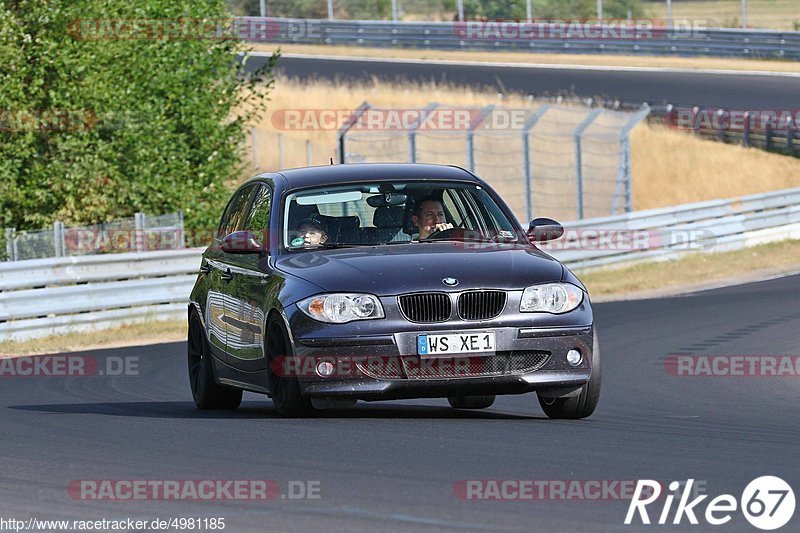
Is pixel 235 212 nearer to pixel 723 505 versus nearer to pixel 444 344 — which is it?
pixel 444 344

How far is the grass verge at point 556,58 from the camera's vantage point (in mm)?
50156

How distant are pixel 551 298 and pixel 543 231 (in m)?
1.12

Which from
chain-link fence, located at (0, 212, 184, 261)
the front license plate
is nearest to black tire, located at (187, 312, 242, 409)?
the front license plate

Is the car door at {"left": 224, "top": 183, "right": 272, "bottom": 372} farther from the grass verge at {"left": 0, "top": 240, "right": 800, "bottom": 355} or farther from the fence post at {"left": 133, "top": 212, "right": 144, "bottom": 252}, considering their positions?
the fence post at {"left": 133, "top": 212, "right": 144, "bottom": 252}

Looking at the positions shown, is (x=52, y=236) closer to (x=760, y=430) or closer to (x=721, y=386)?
(x=721, y=386)

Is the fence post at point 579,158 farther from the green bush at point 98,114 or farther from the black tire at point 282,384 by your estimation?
the black tire at point 282,384

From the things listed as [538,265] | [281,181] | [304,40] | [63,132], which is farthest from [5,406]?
[304,40]

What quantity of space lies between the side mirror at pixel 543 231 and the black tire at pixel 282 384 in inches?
73.2

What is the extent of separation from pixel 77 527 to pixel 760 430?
4338 millimetres

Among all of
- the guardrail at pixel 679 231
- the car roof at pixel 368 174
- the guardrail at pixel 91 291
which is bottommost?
the guardrail at pixel 679 231

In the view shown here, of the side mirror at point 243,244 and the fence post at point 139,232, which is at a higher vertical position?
the side mirror at point 243,244

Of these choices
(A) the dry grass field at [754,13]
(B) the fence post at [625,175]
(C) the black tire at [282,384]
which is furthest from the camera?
(A) the dry grass field at [754,13]

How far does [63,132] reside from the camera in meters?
25.3

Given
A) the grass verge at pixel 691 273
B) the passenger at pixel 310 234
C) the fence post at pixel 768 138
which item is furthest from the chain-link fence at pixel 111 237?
the fence post at pixel 768 138
